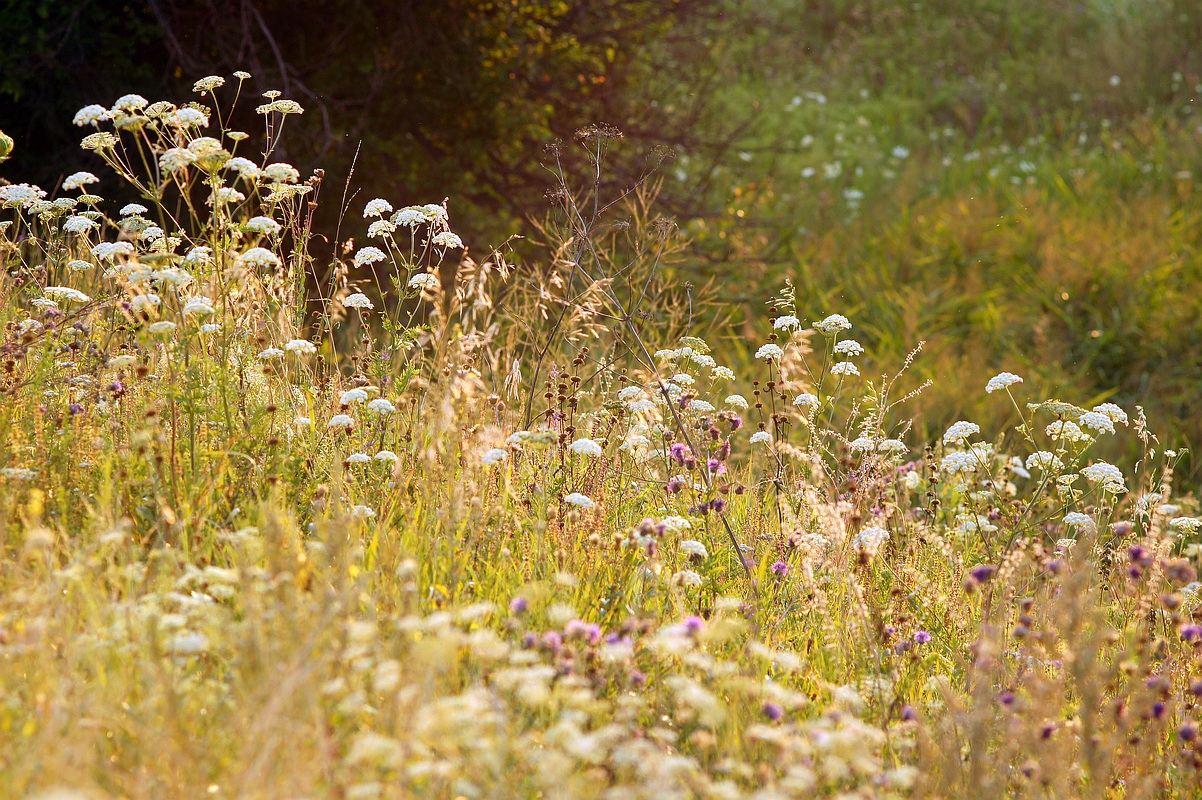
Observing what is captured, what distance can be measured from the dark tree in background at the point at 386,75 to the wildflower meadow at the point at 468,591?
220cm

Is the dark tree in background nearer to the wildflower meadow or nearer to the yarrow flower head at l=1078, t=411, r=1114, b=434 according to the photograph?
the wildflower meadow

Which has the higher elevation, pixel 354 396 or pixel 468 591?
pixel 354 396

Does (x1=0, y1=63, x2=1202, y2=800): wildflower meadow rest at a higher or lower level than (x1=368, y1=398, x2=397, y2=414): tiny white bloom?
lower

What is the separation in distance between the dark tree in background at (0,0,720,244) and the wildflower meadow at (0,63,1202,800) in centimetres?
220

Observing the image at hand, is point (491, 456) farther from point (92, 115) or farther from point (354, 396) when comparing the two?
point (92, 115)

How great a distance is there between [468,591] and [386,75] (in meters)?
4.44

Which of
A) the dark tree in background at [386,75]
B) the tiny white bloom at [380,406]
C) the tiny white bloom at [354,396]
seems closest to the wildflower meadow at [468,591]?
the tiny white bloom at [354,396]

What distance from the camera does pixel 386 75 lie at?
20.9ft

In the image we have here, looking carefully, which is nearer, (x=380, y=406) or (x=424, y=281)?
(x=380, y=406)

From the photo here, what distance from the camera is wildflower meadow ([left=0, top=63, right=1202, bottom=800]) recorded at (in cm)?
183

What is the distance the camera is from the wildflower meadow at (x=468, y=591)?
6.01 feet

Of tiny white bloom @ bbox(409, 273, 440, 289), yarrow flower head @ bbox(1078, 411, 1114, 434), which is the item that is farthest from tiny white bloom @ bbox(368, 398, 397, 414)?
yarrow flower head @ bbox(1078, 411, 1114, 434)

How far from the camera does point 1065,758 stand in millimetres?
2211

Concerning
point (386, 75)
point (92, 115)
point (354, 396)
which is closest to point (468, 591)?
point (354, 396)
